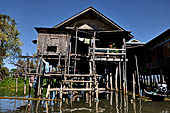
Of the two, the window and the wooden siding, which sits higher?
the wooden siding

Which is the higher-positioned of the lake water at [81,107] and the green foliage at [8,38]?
the green foliage at [8,38]

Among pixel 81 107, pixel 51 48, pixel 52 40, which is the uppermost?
pixel 52 40

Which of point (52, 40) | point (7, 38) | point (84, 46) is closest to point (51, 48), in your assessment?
point (52, 40)

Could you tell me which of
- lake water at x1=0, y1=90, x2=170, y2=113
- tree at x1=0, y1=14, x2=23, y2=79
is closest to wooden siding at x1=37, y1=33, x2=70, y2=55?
lake water at x1=0, y1=90, x2=170, y2=113

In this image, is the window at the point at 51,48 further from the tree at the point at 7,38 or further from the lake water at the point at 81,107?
the tree at the point at 7,38

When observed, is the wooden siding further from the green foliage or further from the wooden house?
the green foliage

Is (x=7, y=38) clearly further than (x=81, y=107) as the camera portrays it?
Yes

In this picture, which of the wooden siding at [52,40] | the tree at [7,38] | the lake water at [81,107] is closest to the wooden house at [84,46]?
the wooden siding at [52,40]

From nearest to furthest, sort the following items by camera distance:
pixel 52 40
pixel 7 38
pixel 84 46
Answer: pixel 52 40 → pixel 84 46 → pixel 7 38

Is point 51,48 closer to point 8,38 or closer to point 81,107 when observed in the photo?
point 81,107

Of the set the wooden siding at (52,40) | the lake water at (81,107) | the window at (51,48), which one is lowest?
the lake water at (81,107)

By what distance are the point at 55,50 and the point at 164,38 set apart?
932cm

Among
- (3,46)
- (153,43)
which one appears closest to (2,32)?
(3,46)

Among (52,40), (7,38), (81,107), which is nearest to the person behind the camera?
(81,107)
